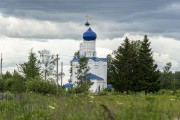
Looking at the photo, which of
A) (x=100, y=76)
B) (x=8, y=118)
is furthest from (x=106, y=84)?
(x=8, y=118)

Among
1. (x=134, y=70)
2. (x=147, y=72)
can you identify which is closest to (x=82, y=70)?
(x=134, y=70)

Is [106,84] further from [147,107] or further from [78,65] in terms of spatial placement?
[147,107]

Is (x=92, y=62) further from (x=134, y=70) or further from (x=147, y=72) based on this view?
(x=147, y=72)

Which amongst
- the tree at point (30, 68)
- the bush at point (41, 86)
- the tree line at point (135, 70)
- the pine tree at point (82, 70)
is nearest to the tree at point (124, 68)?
the tree line at point (135, 70)

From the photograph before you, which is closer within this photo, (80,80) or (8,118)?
(8,118)

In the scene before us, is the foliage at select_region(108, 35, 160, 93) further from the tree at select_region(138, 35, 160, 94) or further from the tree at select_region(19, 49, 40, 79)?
the tree at select_region(19, 49, 40, 79)

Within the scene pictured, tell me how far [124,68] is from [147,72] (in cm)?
393

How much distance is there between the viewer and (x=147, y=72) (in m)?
68.2

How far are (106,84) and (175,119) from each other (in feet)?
227

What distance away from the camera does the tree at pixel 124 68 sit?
68.7m

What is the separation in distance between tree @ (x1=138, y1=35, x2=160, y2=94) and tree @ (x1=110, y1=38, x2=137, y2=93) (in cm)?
145

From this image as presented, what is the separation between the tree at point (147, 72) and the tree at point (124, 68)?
1.45 metres

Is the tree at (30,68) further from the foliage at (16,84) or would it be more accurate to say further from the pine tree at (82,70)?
the pine tree at (82,70)

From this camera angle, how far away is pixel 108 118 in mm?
6836
